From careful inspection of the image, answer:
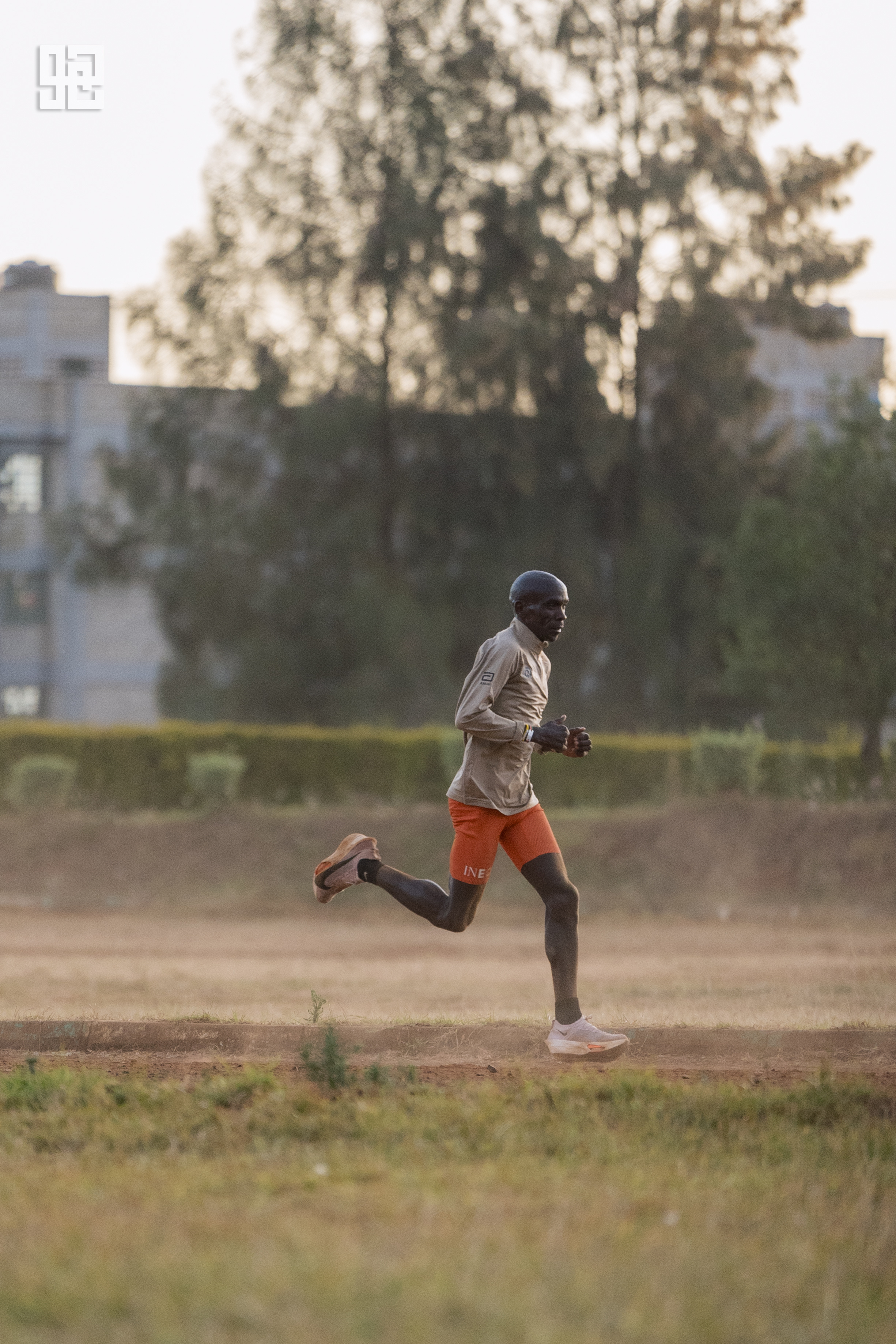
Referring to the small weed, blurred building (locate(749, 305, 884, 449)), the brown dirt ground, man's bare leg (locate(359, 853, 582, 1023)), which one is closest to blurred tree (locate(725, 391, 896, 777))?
the brown dirt ground

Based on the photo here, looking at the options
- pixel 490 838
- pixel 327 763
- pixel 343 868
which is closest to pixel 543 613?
pixel 490 838

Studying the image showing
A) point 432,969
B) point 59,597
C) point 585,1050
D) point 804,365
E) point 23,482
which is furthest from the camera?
point 804,365

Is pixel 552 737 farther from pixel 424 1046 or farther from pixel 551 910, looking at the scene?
pixel 424 1046

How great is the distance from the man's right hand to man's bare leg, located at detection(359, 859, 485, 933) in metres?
0.78

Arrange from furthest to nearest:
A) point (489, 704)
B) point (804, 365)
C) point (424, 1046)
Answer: point (804, 365), point (424, 1046), point (489, 704)

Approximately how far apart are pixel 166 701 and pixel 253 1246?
2642 centimetres

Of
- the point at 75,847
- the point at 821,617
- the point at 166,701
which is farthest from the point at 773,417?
the point at 75,847

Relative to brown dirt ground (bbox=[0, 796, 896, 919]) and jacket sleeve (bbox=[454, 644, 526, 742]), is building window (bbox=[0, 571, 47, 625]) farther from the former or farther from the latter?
jacket sleeve (bbox=[454, 644, 526, 742])

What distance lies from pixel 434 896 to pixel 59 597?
37416mm

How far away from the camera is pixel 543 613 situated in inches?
250

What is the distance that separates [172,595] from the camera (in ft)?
93.5

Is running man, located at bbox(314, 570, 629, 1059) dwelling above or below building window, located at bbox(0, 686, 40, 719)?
above

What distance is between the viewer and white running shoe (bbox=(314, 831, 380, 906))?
22.8ft

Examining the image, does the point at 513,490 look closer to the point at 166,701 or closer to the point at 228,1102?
the point at 166,701
